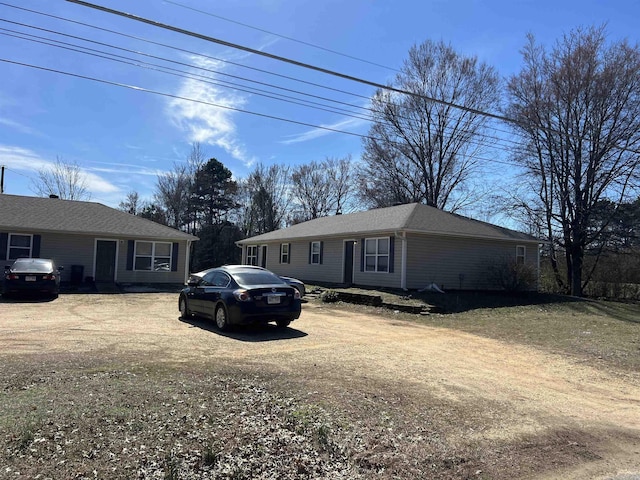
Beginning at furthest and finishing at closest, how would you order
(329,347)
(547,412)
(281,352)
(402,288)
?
(402,288) → (329,347) → (281,352) → (547,412)

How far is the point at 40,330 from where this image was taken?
9.55 m

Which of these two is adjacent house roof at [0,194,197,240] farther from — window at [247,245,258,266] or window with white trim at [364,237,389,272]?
window at [247,245,258,266]

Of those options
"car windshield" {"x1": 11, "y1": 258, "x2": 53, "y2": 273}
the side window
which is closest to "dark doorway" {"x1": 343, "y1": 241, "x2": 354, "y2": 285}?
the side window

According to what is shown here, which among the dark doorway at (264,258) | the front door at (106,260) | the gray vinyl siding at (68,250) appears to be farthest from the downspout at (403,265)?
the gray vinyl siding at (68,250)

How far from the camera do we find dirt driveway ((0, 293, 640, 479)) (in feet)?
16.2

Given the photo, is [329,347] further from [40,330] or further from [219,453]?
[40,330]

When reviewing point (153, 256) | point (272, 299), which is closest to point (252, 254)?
point (153, 256)

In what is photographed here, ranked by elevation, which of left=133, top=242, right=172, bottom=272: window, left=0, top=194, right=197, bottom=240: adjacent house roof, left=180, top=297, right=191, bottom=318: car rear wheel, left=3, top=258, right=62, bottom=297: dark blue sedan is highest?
left=0, top=194, right=197, bottom=240: adjacent house roof

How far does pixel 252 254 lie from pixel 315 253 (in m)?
10.2

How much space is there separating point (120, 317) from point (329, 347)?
645 cm

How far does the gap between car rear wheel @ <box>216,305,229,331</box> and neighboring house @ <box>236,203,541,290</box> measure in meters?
10.6

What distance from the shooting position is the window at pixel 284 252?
28.9 metres

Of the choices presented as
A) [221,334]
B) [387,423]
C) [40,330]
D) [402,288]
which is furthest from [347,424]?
[402,288]

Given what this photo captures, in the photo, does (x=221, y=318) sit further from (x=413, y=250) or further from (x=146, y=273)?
(x=146, y=273)
